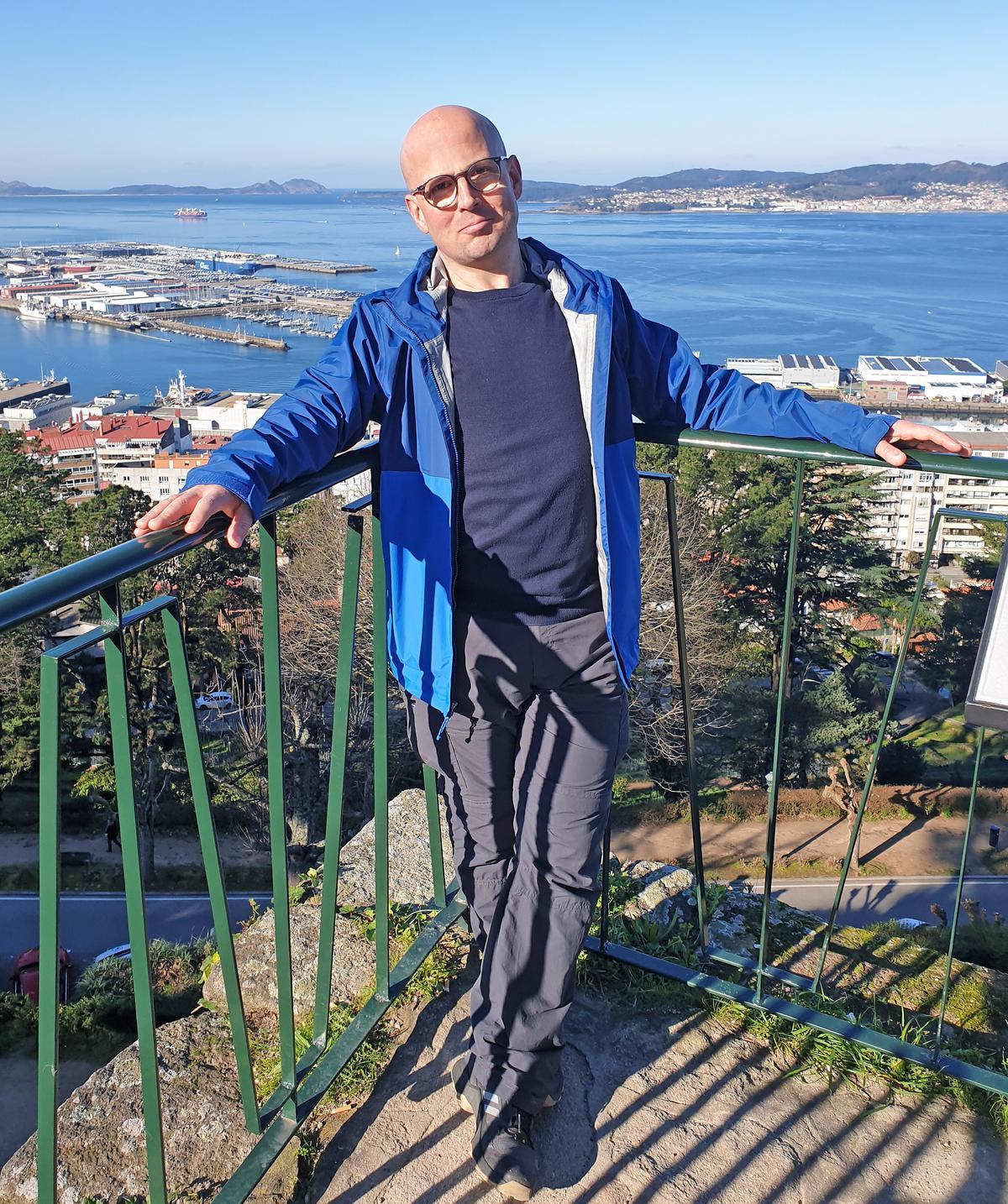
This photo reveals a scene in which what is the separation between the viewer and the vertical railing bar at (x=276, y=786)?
4.88ft

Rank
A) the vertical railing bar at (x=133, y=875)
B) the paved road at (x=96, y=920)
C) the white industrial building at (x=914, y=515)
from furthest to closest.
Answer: the white industrial building at (x=914, y=515), the paved road at (x=96, y=920), the vertical railing bar at (x=133, y=875)

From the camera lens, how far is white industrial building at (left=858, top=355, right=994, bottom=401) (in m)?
47.5

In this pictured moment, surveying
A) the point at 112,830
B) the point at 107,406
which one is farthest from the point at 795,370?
the point at 112,830

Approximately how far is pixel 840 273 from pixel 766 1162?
3778 inches

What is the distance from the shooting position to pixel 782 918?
2498 mm

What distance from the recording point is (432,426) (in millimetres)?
1603

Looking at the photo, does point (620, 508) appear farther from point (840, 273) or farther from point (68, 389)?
point (840, 273)

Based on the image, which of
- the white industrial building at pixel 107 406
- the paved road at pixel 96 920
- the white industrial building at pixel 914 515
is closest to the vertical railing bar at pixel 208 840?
the paved road at pixel 96 920

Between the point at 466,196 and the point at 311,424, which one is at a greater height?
the point at 466,196

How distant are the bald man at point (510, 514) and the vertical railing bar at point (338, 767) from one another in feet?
0.24

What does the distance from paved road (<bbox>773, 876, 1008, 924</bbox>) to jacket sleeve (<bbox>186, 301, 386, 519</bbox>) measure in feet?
40.1

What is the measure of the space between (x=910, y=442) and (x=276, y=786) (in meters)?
1.17

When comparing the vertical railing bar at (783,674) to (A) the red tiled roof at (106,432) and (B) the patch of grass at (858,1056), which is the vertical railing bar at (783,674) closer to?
(B) the patch of grass at (858,1056)

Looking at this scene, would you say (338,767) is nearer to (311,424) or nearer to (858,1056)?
(311,424)
